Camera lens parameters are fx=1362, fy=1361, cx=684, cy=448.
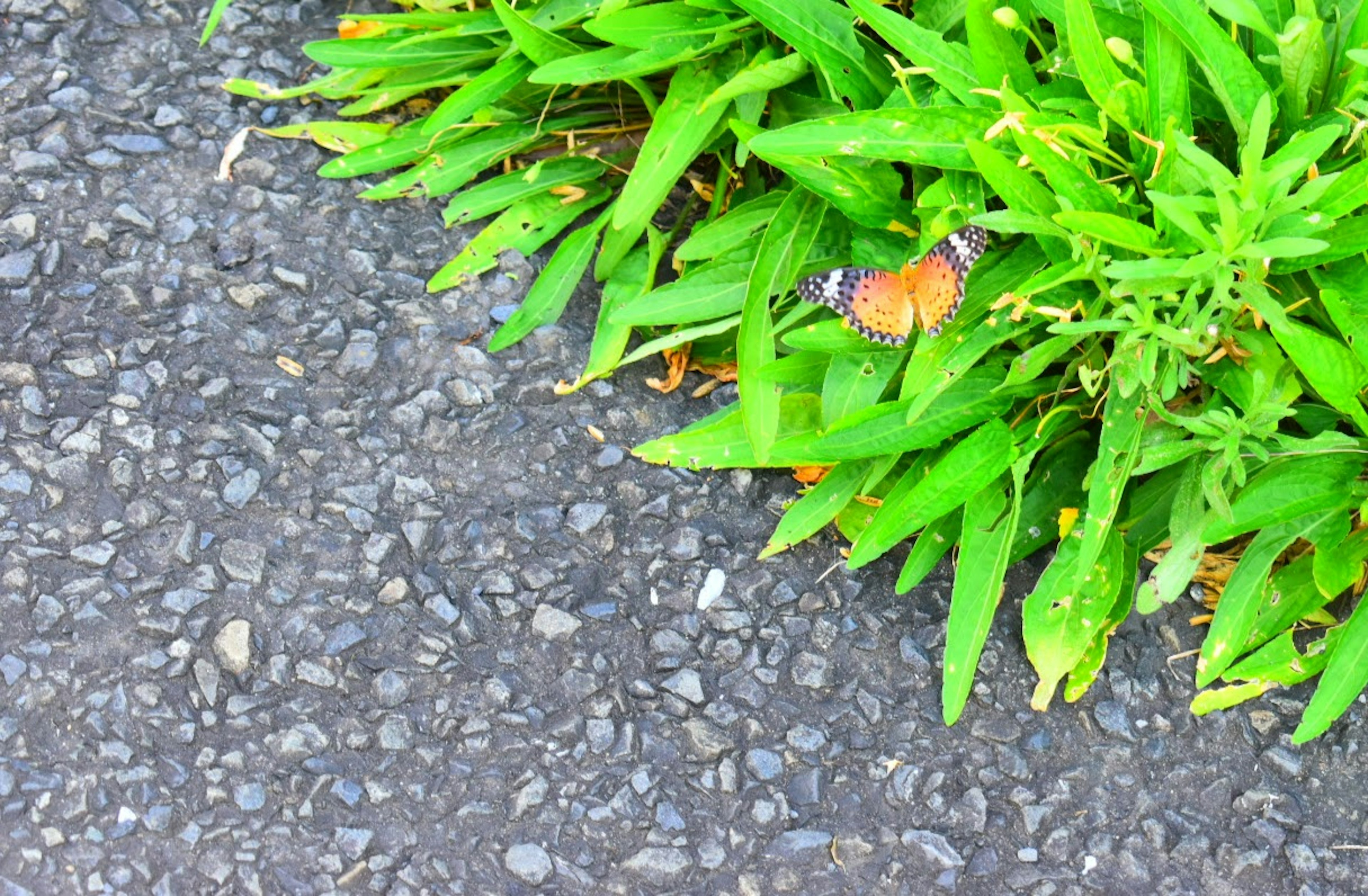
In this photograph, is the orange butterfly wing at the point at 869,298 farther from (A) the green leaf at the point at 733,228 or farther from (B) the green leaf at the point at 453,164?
(B) the green leaf at the point at 453,164

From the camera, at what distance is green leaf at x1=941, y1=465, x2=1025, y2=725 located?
2420 millimetres

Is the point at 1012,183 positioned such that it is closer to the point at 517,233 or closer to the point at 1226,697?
the point at 1226,697

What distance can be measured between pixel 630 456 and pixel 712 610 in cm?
38

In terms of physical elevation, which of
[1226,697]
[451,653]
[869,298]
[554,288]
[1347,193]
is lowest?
[451,653]

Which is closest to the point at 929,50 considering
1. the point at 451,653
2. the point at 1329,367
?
the point at 1329,367

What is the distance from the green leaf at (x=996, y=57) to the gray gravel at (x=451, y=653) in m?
0.89

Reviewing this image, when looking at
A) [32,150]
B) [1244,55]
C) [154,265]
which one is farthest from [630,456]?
[32,150]

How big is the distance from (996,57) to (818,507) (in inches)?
35.1

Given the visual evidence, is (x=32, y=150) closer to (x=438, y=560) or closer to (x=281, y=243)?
(x=281, y=243)

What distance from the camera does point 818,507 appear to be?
264 cm

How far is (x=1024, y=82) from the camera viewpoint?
2459mm

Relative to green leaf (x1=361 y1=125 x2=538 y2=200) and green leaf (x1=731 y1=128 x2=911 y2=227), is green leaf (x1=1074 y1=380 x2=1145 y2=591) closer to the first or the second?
green leaf (x1=731 y1=128 x2=911 y2=227)

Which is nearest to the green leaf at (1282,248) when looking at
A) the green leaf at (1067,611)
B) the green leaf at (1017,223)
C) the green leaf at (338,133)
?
the green leaf at (1017,223)

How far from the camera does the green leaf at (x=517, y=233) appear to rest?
3002 mm
